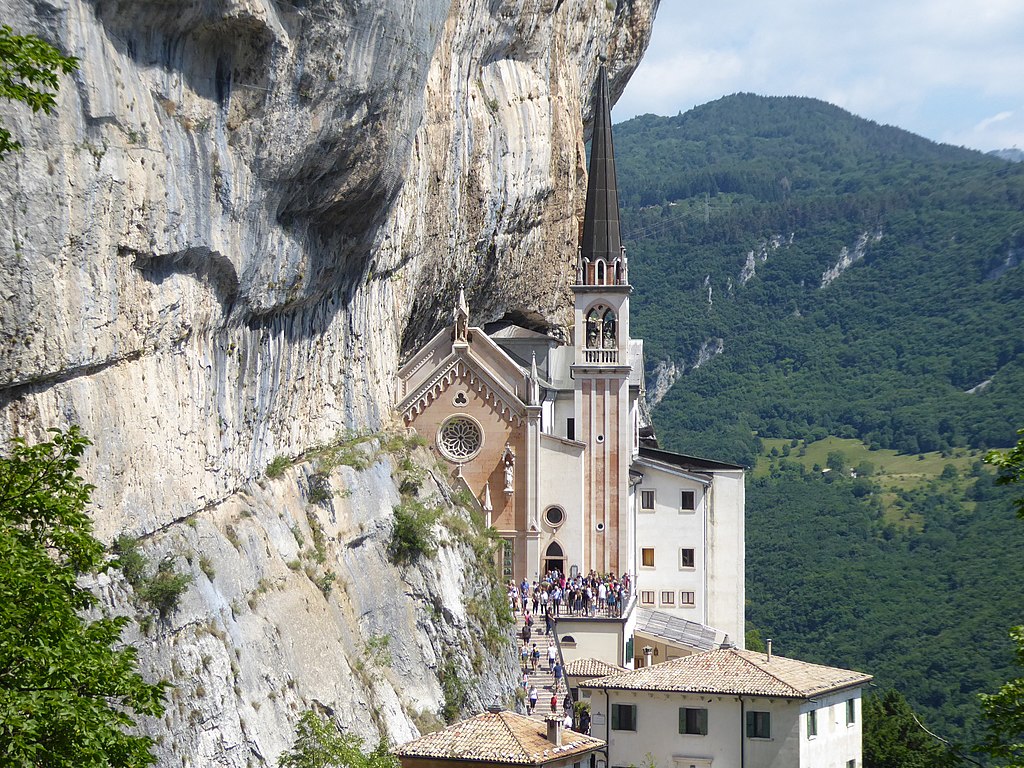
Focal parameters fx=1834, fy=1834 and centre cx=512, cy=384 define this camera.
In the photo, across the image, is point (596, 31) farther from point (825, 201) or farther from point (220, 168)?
point (825, 201)

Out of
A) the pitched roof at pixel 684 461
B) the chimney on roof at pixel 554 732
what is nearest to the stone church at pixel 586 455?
the pitched roof at pixel 684 461

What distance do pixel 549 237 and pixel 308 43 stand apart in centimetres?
3068

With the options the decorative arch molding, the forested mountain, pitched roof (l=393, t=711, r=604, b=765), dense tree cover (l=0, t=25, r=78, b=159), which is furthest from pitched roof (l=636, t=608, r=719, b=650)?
dense tree cover (l=0, t=25, r=78, b=159)

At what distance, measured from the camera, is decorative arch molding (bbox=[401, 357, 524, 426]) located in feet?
189

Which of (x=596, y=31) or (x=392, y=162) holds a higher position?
(x=596, y=31)

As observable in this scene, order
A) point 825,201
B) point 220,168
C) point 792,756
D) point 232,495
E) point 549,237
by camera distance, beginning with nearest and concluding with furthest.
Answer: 1. point 220,168
2. point 232,495
3. point 792,756
4. point 549,237
5. point 825,201

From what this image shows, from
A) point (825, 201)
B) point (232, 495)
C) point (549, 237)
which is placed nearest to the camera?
point (232, 495)

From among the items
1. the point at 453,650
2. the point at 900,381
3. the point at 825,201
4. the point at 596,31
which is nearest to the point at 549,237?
the point at 596,31

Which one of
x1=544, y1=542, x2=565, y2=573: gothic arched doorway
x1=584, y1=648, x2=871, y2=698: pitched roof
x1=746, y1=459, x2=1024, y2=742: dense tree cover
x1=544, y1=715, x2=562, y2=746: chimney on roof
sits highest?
x1=544, y1=542, x2=565, y2=573: gothic arched doorway

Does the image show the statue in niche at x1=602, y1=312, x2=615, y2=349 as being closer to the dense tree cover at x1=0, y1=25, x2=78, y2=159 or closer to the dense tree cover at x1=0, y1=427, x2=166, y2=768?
the dense tree cover at x1=0, y1=427, x2=166, y2=768

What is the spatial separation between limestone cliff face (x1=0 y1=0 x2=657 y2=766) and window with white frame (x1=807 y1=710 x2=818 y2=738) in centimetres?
840

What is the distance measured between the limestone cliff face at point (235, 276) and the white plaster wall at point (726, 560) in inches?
642

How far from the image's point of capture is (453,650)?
159 ft

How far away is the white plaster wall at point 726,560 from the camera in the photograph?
6488 centimetres
